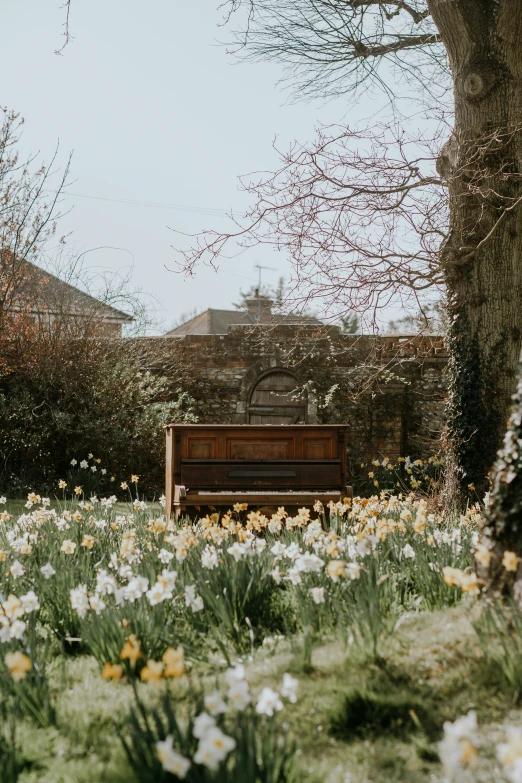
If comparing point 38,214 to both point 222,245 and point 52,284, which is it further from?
point 222,245

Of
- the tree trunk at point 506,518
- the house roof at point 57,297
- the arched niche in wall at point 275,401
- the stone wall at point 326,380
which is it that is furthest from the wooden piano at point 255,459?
the house roof at point 57,297

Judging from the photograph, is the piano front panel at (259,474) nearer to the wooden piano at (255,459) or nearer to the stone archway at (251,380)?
the wooden piano at (255,459)

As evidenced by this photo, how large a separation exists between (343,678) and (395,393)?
10812 millimetres

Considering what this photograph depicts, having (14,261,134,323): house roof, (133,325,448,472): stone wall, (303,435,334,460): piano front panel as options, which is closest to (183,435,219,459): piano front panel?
(303,435,334,460): piano front panel

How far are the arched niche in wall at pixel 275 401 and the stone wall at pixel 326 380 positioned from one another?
0.31 feet

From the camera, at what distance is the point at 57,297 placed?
567 inches

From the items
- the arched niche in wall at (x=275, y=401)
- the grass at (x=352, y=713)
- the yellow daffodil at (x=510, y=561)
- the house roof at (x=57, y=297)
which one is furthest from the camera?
the arched niche in wall at (x=275, y=401)

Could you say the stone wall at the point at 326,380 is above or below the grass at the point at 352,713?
above

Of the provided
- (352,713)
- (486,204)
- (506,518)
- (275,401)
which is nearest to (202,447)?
(486,204)

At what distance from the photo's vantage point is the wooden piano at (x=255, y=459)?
7.80 metres

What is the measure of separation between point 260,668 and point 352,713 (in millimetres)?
585

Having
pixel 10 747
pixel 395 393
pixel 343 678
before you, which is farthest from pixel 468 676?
pixel 395 393

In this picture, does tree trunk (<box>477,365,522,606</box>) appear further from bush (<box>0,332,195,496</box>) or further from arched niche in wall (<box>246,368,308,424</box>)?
arched niche in wall (<box>246,368,308,424</box>)

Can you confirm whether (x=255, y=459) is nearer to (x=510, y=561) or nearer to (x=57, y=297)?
(x=510, y=561)
